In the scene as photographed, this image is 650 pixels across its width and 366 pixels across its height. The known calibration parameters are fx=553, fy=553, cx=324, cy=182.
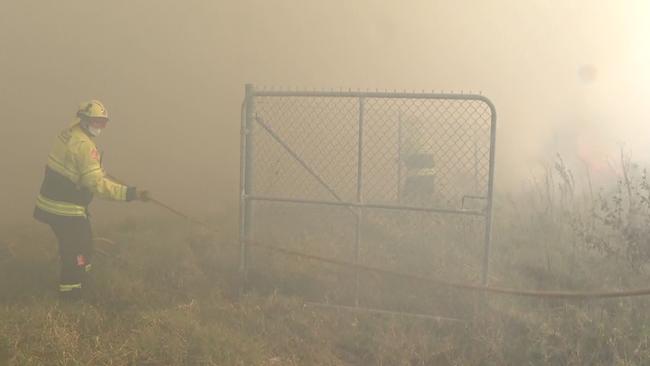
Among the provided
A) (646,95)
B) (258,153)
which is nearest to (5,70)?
(258,153)

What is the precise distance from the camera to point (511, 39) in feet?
68.6

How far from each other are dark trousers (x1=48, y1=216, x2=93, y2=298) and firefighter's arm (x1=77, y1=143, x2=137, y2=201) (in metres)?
0.40

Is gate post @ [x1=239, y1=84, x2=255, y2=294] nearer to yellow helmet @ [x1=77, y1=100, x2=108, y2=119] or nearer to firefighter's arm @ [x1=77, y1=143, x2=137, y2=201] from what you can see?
firefighter's arm @ [x1=77, y1=143, x2=137, y2=201]

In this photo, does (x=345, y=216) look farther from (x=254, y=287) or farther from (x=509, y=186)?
(x=509, y=186)

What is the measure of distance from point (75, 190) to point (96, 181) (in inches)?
12.3

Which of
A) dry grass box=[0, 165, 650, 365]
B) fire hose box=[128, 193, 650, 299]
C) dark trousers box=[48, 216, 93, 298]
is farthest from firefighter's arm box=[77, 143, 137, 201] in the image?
dry grass box=[0, 165, 650, 365]

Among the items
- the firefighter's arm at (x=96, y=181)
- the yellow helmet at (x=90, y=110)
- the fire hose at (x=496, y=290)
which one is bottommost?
the fire hose at (x=496, y=290)

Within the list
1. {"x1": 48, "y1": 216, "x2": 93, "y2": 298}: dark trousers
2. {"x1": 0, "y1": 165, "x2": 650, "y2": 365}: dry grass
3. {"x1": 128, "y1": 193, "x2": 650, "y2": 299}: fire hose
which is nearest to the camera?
{"x1": 128, "y1": 193, "x2": 650, "y2": 299}: fire hose

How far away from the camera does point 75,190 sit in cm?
462

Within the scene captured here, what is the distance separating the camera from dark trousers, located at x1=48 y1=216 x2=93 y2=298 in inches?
179

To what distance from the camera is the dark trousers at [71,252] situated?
15.0 ft

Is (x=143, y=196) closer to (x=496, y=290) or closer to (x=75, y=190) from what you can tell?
(x=75, y=190)

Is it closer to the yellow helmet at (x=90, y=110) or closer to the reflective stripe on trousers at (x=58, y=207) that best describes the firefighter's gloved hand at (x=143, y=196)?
the reflective stripe on trousers at (x=58, y=207)

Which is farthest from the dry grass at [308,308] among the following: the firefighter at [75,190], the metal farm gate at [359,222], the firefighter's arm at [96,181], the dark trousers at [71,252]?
the firefighter's arm at [96,181]
